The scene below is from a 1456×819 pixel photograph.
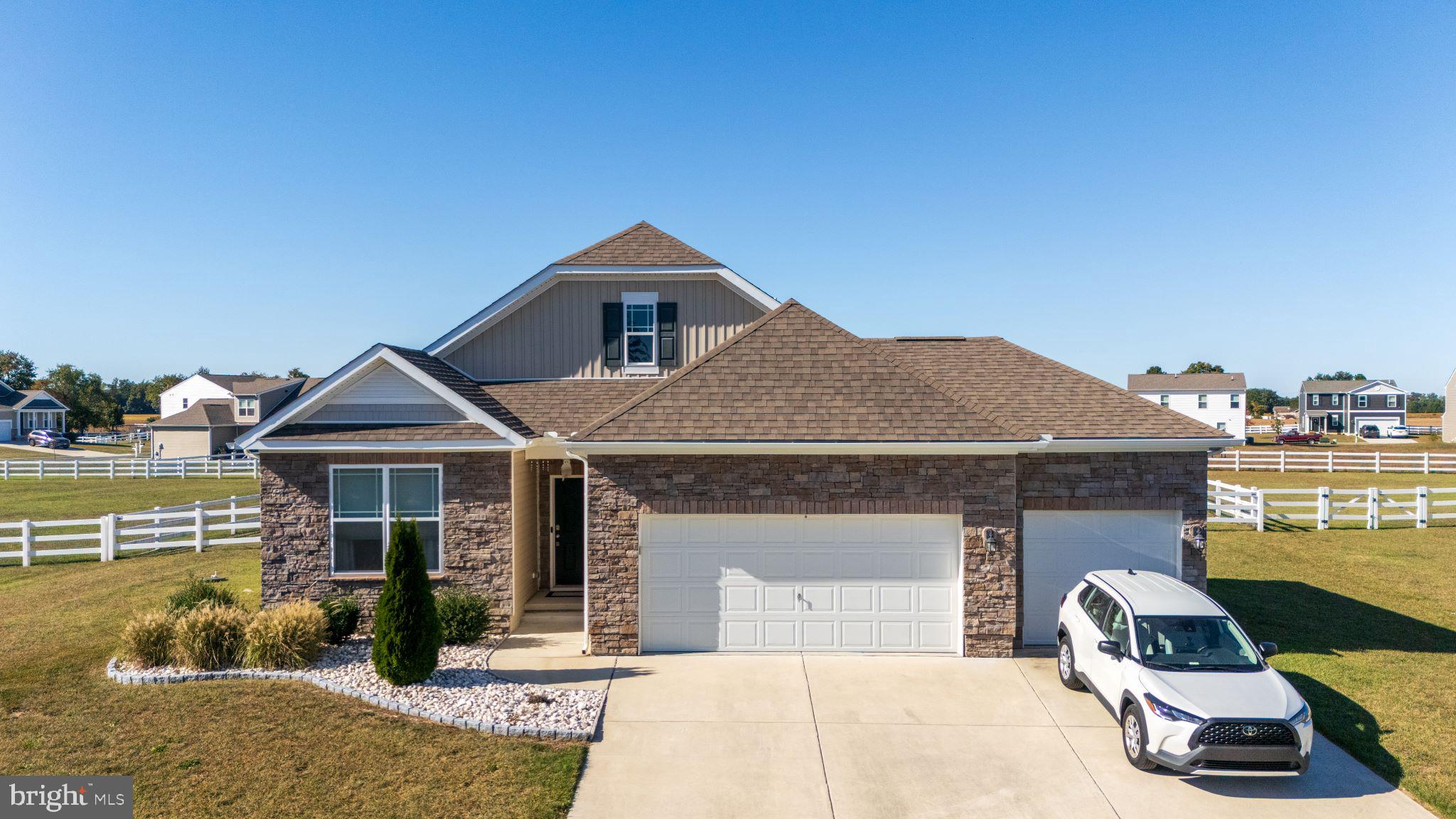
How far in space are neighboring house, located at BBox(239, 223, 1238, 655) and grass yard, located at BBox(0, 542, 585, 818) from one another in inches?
123

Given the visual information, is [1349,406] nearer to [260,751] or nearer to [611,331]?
[611,331]

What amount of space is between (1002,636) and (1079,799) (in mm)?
3962

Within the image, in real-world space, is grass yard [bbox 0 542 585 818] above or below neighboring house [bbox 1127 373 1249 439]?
below

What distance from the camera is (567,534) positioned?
1479cm

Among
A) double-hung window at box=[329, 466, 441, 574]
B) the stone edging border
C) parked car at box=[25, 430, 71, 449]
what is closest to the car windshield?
the stone edging border

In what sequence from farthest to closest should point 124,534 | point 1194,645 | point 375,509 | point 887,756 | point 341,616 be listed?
point 124,534 < point 375,509 < point 341,616 < point 1194,645 < point 887,756

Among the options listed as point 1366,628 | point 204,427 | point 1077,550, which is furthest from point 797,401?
point 204,427

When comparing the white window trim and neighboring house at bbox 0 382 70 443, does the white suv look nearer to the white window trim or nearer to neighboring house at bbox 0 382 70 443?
the white window trim

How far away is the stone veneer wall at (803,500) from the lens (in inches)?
430

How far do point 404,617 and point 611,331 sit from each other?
775 centimetres

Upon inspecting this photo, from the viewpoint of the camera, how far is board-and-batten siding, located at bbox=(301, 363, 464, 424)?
12.2 meters

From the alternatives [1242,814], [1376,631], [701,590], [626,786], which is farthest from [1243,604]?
[626,786]

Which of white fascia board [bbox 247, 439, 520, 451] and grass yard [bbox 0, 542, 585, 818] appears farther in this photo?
white fascia board [bbox 247, 439, 520, 451]

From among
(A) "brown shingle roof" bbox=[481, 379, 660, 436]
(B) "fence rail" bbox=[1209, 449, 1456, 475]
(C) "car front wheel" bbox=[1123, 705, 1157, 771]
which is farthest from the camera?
(B) "fence rail" bbox=[1209, 449, 1456, 475]
